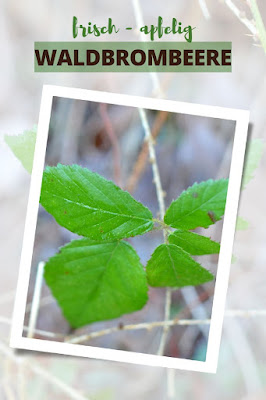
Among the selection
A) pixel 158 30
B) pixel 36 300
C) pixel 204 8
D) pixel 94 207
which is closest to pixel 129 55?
pixel 158 30

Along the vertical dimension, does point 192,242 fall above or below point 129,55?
below

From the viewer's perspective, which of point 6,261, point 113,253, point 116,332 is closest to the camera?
point 113,253

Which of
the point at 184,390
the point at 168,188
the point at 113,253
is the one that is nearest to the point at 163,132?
the point at 168,188

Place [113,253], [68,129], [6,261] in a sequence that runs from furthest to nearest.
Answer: [68,129] < [6,261] < [113,253]

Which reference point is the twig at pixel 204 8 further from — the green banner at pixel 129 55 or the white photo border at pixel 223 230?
the white photo border at pixel 223 230

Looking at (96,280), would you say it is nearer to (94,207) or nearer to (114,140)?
(94,207)

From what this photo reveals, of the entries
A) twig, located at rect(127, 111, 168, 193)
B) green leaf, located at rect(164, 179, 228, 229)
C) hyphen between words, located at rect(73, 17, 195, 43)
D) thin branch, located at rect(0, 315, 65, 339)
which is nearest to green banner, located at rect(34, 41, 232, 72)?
hyphen between words, located at rect(73, 17, 195, 43)

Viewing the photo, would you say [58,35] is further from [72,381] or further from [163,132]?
[72,381]
